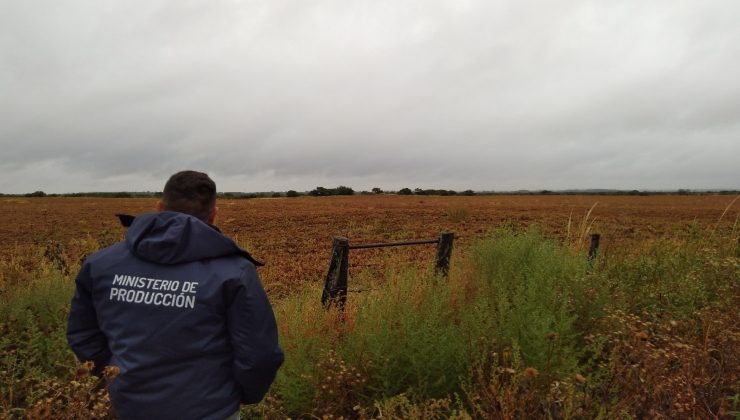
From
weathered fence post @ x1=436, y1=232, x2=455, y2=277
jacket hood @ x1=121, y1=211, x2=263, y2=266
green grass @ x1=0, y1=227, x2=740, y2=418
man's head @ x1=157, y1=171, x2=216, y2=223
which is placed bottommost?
green grass @ x1=0, y1=227, x2=740, y2=418

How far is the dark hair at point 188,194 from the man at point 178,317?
0.03 m

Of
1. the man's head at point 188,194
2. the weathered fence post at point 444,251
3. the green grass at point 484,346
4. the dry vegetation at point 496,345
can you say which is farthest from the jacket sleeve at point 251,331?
the weathered fence post at point 444,251

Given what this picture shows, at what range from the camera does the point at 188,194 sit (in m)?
2.11

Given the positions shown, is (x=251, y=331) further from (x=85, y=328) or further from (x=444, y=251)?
(x=444, y=251)

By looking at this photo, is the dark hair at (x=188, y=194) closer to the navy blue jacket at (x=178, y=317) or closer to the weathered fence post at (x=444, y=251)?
the navy blue jacket at (x=178, y=317)

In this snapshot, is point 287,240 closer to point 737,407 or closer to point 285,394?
point 285,394

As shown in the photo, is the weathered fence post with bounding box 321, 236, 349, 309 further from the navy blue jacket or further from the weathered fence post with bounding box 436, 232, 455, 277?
the navy blue jacket

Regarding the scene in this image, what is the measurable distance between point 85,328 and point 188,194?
2.84ft

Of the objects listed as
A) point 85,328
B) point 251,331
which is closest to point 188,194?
point 251,331

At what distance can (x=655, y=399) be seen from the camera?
2.42 m

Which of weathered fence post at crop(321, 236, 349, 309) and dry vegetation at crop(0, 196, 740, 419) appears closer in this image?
dry vegetation at crop(0, 196, 740, 419)

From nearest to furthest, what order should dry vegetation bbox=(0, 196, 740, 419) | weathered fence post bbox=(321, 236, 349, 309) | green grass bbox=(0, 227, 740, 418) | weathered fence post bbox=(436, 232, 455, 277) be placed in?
dry vegetation bbox=(0, 196, 740, 419) < green grass bbox=(0, 227, 740, 418) < weathered fence post bbox=(321, 236, 349, 309) < weathered fence post bbox=(436, 232, 455, 277)

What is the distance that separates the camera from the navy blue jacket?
1.92 metres

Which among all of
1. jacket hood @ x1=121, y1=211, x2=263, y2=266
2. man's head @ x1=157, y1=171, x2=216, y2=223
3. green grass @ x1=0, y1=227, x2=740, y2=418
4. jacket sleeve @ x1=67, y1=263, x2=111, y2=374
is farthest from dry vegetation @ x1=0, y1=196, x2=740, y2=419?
man's head @ x1=157, y1=171, x2=216, y2=223
